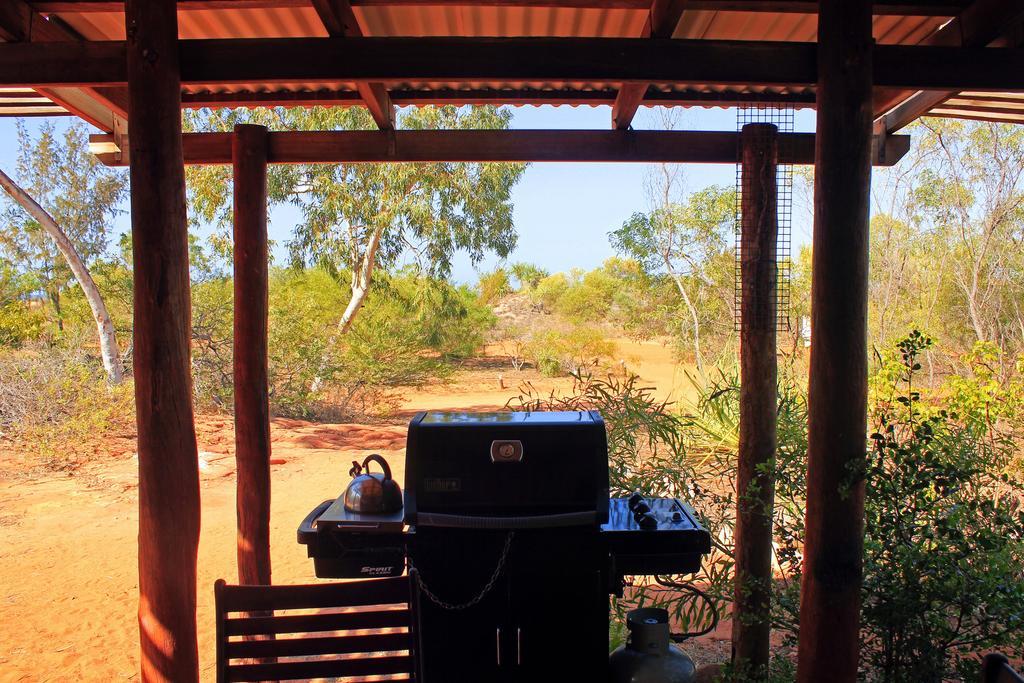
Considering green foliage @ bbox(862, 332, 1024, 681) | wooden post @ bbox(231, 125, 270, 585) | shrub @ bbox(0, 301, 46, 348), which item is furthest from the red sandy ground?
shrub @ bbox(0, 301, 46, 348)

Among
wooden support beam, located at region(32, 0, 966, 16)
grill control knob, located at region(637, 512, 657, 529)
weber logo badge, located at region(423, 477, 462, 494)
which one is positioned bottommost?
grill control knob, located at region(637, 512, 657, 529)

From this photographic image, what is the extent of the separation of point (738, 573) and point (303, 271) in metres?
12.2

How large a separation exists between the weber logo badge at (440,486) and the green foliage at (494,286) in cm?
1566

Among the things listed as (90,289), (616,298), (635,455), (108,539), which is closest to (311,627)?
(635,455)

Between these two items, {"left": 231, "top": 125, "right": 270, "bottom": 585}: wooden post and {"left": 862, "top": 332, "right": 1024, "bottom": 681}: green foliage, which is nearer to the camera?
{"left": 862, "top": 332, "right": 1024, "bottom": 681}: green foliage

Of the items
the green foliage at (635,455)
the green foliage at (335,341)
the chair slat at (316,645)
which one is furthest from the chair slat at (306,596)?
the green foliage at (335,341)

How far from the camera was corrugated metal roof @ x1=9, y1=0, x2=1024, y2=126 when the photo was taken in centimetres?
314

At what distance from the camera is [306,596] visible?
1.97m

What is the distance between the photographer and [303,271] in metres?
14.6

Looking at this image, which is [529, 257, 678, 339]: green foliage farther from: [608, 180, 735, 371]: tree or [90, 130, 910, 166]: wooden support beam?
[90, 130, 910, 166]: wooden support beam

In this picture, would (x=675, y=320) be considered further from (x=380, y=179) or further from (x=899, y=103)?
(x=899, y=103)

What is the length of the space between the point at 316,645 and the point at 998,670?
4.96ft

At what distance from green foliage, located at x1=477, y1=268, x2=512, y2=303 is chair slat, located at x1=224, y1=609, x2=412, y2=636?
15984 millimetres

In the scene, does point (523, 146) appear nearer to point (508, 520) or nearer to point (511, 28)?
point (511, 28)
